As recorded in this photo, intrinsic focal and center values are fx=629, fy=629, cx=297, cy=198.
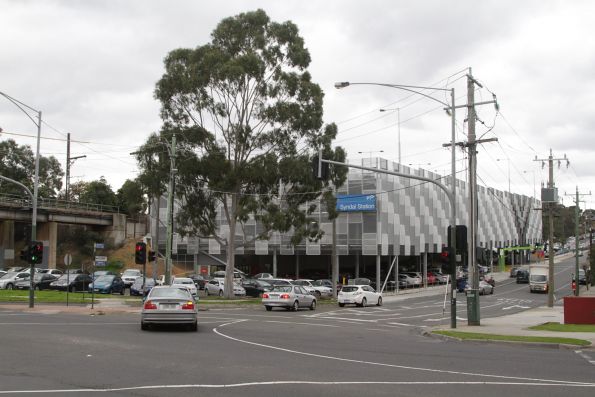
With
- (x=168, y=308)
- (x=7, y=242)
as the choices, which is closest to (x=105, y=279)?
(x=168, y=308)

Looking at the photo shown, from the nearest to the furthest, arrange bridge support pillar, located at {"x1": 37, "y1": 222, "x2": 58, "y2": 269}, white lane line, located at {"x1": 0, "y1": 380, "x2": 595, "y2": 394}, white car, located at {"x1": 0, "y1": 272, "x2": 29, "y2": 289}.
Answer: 1. white lane line, located at {"x1": 0, "y1": 380, "x2": 595, "y2": 394}
2. white car, located at {"x1": 0, "y1": 272, "x2": 29, "y2": 289}
3. bridge support pillar, located at {"x1": 37, "y1": 222, "x2": 58, "y2": 269}

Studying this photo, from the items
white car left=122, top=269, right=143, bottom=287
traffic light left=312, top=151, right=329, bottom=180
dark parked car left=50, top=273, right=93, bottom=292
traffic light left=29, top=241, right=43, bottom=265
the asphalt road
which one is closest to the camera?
the asphalt road

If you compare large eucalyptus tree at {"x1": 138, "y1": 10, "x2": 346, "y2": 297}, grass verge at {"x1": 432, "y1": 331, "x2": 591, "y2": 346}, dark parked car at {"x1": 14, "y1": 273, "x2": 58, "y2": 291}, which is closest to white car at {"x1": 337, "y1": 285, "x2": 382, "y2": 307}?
large eucalyptus tree at {"x1": 138, "y1": 10, "x2": 346, "y2": 297}

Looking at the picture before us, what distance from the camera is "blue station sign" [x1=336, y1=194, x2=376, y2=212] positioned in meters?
59.6

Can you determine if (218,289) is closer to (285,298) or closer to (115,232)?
(285,298)

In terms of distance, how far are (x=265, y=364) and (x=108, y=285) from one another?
121 feet

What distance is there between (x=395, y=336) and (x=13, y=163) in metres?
86.2

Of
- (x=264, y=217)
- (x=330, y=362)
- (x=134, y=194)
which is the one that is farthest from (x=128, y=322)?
(x=134, y=194)

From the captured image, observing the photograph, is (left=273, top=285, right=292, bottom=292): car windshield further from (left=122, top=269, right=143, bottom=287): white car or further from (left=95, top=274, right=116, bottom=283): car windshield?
(left=122, top=269, right=143, bottom=287): white car

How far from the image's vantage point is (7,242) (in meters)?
77.6

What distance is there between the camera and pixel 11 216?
70.1 metres

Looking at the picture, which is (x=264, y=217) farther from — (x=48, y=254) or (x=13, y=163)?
(x=13, y=163)

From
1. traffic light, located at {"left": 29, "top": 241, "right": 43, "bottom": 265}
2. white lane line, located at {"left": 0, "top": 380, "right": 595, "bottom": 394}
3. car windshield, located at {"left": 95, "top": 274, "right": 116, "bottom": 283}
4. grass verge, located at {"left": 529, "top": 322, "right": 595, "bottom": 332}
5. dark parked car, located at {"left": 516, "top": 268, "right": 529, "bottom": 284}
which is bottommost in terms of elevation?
dark parked car, located at {"left": 516, "top": 268, "right": 529, "bottom": 284}

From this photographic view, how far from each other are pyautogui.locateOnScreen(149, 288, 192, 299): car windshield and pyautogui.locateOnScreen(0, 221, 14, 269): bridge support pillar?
205 feet
